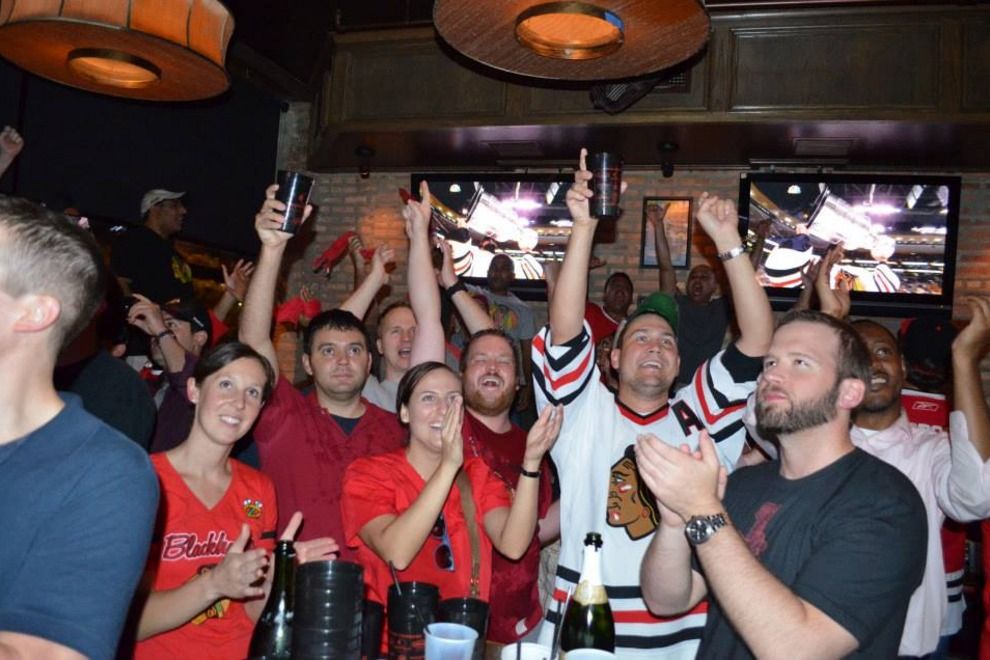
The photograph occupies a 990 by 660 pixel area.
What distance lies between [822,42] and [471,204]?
3020mm

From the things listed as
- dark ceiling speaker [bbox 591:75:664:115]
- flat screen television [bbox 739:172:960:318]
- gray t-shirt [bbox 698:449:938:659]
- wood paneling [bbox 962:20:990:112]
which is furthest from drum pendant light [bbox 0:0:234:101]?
wood paneling [bbox 962:20:990:112]

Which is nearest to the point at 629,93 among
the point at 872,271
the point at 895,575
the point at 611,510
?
the point at 872,271

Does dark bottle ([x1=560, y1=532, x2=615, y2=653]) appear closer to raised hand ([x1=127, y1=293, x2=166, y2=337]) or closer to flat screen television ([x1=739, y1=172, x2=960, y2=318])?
raised hand ([x1=127, y1=293, x2=166, y2=337])

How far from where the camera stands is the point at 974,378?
2477mm

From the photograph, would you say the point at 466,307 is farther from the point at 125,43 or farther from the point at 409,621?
the point at 409,621

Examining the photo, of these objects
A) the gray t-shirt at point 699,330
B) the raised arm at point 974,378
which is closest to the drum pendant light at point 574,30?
the raised arm at point 974,378

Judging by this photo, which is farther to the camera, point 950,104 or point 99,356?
point 950,104

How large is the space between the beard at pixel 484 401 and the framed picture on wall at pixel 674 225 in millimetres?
4333

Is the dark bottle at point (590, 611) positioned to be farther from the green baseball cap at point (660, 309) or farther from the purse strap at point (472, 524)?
the green baseball cap at point (660, 309)

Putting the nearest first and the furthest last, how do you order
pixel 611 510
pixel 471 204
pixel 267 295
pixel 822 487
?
pixel 822 487 → pixel 611 510 → pixel 267 295 → pixel 471 204

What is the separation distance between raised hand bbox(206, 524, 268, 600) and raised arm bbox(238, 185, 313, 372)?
99 centimetres

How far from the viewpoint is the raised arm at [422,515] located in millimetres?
1992

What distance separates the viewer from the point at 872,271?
6.24 metres

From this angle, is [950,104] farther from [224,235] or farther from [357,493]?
[224,235]
